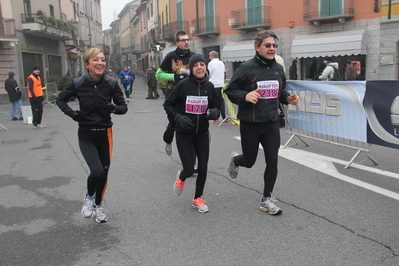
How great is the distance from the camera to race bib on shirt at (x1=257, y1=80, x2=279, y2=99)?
4109 mm

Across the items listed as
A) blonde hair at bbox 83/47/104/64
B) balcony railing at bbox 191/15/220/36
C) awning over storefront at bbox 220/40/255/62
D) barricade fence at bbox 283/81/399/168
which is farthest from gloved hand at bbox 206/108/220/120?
balcony railing at bbox 191/15/220/36

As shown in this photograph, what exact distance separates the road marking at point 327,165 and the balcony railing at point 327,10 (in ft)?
53.5

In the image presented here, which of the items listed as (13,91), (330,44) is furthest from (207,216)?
(330,44)

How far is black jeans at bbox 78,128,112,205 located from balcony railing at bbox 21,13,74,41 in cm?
2512

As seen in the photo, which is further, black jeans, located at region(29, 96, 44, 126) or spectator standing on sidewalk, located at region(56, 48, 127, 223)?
black jeans, located at region(29, 96, 44, 126)

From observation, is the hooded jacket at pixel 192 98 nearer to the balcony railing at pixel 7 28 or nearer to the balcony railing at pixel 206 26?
the balcony railing at pixel 7 28

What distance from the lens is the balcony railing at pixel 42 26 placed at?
26094 mm

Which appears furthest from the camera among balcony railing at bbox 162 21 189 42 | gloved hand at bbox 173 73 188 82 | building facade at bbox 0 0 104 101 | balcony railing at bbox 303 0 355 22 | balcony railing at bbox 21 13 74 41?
balcony railing at bbox 162 21 189 42

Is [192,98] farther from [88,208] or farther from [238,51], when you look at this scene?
[238,51]

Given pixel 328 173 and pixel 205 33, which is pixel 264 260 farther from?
pixel 205 33

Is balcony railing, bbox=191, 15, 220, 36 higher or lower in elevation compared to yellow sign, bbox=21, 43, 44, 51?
higher

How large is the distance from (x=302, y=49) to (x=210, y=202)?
781 inches

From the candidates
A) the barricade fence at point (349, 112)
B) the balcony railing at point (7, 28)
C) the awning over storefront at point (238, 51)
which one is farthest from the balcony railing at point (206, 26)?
the barricade fence at point (349, 112)

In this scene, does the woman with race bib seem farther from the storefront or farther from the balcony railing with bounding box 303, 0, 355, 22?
the balcony railing with bounding box 303, 0, 355, 22
